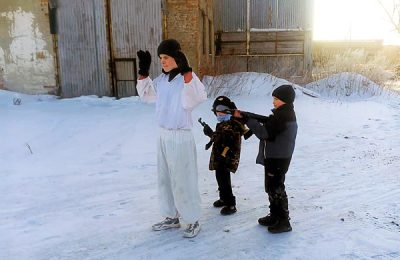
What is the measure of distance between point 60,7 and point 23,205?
7.25 m

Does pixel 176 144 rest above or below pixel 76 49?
below

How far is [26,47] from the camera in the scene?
1018 centimetres

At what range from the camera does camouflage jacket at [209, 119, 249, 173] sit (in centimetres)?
380

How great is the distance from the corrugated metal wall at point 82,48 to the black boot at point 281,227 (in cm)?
765

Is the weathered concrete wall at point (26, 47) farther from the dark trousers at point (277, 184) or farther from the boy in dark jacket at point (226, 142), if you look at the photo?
the dark trousers at point (277, 184)

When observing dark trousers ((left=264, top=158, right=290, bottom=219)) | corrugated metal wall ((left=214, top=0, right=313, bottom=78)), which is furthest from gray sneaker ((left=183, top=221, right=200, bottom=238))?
corrugated metal wall ((left=214, top=0, right=313, bottom=78))

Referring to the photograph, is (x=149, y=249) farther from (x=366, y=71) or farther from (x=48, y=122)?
(x=366, y=71)

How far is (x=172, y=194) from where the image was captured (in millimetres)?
3527

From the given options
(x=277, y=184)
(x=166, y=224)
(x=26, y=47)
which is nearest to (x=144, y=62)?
(x=166, y=224)

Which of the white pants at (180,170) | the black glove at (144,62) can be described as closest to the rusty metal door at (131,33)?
the black glove at (144,62)

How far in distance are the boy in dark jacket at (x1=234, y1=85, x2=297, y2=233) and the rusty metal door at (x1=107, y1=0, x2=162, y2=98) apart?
268 inches

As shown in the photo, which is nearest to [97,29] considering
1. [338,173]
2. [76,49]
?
[76,49]

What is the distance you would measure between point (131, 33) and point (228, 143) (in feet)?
22.7

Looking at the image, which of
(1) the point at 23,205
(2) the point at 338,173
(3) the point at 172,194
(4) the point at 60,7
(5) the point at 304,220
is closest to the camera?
(3) the point at 172,194
